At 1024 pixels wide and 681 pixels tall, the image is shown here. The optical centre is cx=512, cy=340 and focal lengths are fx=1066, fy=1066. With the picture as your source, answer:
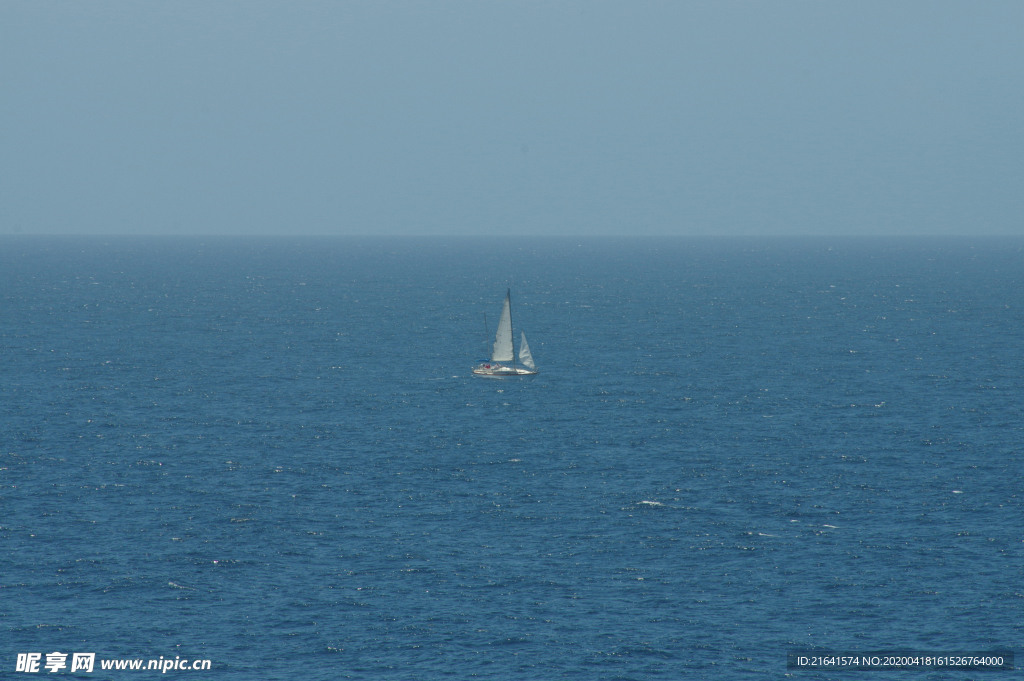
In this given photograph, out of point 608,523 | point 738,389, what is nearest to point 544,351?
point 738,389

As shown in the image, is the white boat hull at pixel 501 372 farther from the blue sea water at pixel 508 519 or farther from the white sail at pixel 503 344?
the blue sea water at pixel 508 519

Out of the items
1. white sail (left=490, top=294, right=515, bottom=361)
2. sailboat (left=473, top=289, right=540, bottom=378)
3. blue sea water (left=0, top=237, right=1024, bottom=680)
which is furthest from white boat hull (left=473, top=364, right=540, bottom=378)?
blue sea water (left=0, top=237, right=1024, bottom=680)

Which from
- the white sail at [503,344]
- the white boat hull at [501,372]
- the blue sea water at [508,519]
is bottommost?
the blue sea water at [508,519]

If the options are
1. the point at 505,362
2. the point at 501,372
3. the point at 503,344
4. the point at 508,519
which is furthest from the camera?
the point at 505,362

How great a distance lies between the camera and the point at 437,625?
5812 cm

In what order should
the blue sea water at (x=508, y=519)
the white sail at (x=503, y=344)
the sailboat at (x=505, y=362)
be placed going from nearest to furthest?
the blue sea water at (x=508, y=519) → the white sail at (x=503, y=344) → the sailboat at (x=505, y=362)

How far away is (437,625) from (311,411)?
60.4 m

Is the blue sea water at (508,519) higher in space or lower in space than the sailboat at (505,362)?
lower

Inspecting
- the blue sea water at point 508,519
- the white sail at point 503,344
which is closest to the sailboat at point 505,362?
the white sail at point 503,344

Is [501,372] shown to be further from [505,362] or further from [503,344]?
[503,344]

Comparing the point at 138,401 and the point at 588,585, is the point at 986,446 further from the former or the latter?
the point at 138,401

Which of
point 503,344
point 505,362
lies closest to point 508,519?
point 503,344

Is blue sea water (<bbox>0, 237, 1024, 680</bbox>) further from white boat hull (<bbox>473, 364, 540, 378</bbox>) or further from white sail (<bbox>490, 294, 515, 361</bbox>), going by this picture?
white sail (<bbox>490, 294, 515, 361</bbox>)

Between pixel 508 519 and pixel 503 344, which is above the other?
pixel 503 344
